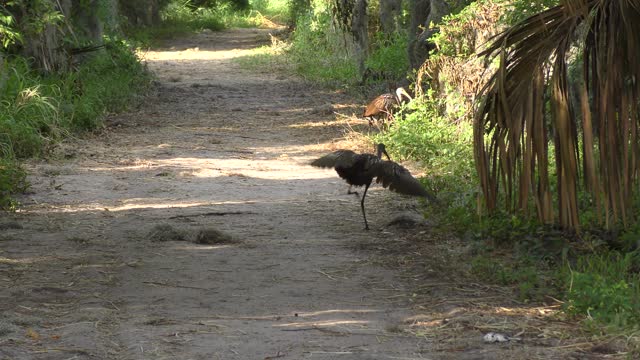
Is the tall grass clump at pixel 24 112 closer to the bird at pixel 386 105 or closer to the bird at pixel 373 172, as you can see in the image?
the bird at pixel 386 105

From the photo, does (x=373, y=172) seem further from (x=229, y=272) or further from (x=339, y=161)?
(x=229, y=272)

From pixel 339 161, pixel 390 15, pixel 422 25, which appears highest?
pixel 390 15

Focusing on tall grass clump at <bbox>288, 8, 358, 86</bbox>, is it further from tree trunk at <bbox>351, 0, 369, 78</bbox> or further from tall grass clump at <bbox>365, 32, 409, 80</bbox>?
tree trunk at <bbox>351, 0, 369, 78</bbox>

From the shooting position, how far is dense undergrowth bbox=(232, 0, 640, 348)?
525 centimetres

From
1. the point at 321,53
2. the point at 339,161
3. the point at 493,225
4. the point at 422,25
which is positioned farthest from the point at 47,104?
the point at 321,53

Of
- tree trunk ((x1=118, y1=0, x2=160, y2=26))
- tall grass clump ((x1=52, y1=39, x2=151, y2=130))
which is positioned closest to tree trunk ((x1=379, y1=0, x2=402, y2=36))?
tall grass clump ((x1=52, y1=39, x2=151, y2=130))

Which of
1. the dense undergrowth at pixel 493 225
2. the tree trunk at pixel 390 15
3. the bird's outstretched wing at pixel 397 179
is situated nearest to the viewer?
the dense undergrowth at pixel 493 225

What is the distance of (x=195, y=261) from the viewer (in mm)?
6730

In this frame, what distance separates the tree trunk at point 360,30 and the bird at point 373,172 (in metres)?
10.1

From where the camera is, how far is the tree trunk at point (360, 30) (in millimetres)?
17891

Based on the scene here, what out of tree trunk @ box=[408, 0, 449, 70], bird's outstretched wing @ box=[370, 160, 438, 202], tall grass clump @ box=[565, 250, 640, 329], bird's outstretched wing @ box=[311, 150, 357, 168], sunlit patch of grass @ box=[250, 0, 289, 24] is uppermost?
sunlit patch of grass @ box=[250, 0, 289, 24]

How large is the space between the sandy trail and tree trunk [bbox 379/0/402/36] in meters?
7.14

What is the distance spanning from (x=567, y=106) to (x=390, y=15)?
49.3 ft

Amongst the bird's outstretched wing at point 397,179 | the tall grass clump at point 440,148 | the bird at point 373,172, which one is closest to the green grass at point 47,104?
the bird at point 373,172
